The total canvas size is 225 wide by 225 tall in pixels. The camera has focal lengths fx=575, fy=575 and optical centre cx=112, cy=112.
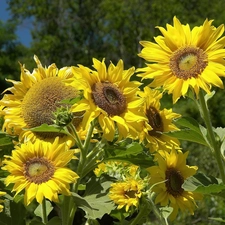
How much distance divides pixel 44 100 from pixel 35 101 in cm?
2

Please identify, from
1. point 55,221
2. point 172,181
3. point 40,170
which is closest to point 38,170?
point 40,170

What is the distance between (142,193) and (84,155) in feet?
0.41

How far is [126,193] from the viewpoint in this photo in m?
1.03

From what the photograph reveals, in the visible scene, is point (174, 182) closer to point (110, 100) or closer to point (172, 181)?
point (172, 181)

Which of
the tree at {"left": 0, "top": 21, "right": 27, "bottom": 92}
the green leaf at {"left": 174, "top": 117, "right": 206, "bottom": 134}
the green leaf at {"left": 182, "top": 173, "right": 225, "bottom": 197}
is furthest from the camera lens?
the tree at {"left": 0, "top": 21, "right": 27, "bottom": 92}

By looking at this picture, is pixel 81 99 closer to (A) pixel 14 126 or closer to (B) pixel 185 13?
(A) pixel 14 126

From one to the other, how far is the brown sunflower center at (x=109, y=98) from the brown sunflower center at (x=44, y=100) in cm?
8

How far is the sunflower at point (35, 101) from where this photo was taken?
1.04 m

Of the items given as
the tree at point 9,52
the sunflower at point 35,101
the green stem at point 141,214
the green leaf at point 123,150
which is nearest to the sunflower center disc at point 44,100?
the sunflower at point 35,101

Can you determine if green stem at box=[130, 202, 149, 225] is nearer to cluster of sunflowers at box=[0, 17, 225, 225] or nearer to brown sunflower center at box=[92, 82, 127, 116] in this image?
cluster of sunflowers at box=[0, 17, 225, 225]

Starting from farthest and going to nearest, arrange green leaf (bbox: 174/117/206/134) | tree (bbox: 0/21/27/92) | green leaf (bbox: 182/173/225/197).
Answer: tree (bbox: 0/21/27/92), green leaf (bbox: 174/117/206/134), green leaf (bbox: 182/173/225/197)

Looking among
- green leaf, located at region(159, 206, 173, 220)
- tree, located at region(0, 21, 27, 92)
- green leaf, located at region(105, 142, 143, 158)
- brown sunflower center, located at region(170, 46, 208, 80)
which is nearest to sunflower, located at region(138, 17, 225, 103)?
brown sunflower center, located at region(170, 46, 208, 80)

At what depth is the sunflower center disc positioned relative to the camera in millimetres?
1037

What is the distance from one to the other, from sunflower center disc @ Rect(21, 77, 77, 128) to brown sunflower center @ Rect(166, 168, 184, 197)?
23cm
